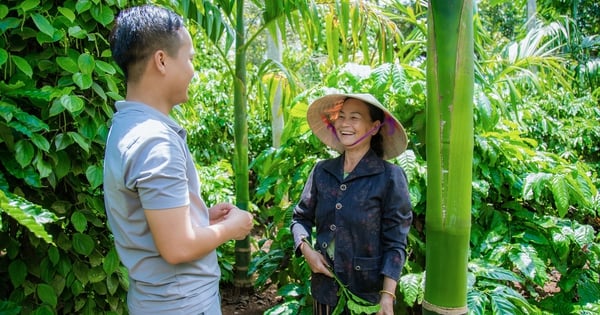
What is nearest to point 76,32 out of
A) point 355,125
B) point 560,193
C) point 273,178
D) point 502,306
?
point 355,125

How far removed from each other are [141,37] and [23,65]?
0.73 m

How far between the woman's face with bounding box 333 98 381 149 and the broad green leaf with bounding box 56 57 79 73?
3.36 feet

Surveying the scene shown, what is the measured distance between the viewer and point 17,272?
72.7 inches

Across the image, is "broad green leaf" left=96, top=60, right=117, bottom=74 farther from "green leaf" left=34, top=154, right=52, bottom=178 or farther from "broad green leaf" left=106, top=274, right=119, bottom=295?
"broad green leaf" left=106, top=274, right=119, bottom=295

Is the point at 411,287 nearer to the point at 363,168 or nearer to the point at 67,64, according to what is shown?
the point at 363,168

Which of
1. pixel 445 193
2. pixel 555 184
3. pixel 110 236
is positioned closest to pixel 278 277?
pixel 110 236

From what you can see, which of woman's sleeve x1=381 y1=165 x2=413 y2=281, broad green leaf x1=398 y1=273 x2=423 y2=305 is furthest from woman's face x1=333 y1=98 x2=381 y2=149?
broad green leaf x1=398 y1=273 x2=423 y2=305

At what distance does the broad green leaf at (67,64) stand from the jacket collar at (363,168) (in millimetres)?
1036

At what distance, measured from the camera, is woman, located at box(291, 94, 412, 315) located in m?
1.83

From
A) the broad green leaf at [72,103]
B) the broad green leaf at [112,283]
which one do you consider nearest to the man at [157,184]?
the broad green leaf at [72,103]

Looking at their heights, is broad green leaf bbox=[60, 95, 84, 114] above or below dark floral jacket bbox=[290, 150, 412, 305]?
above

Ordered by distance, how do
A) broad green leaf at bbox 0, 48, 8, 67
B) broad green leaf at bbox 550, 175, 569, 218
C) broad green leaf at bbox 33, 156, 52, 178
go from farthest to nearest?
broad green leaf at bbox 550, 175, 569, 218 < broad green leaf at bbox 33, 156, 52, 178 < broad green leaf at bbox 0, 48, 8, 67

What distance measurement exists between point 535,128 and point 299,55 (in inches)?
223

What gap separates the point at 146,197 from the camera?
1167 millimetres
